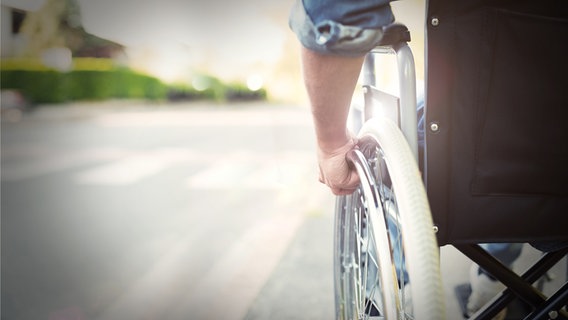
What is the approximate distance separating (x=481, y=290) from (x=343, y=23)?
147 cm

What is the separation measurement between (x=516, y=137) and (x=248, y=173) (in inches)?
181

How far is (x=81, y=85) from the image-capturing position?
18234mm

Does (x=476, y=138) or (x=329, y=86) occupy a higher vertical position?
(x=329, y=86)

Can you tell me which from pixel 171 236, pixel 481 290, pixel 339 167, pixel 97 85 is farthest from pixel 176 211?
pixel 97 85

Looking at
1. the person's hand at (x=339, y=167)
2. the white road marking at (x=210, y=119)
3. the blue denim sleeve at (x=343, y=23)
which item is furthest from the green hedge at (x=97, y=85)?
the blue denim sleeve at (x=343, y=23)

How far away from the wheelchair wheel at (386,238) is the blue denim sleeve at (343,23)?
0.74 feet

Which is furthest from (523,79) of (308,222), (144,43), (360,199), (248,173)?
(144,43)

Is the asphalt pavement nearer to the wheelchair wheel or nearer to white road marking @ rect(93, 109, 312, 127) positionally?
the wheelchair wheel

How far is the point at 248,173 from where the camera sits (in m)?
5.72

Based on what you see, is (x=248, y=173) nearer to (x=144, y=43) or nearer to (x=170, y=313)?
(x=170, y=313)

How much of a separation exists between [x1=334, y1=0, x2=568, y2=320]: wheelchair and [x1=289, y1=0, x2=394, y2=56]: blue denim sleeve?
120 mm

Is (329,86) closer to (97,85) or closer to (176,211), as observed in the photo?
(176,211)

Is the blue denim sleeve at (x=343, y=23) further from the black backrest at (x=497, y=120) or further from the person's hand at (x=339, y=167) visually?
the person's hand at (x=339, y=167)

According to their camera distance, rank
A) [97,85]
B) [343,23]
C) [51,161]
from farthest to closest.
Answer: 1. [97,85]
2. [51,161]
3. [343,23]
